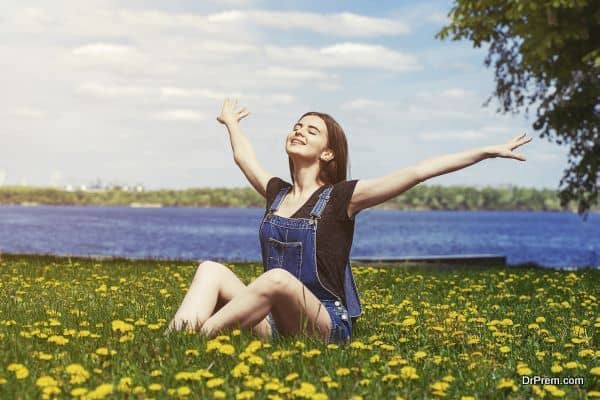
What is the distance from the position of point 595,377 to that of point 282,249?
2298 millimetres

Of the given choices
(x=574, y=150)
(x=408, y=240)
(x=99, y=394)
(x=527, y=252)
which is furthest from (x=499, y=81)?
(x=408, y=240)

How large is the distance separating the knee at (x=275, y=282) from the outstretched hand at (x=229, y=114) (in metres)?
2.14

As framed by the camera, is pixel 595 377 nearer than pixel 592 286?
Yes

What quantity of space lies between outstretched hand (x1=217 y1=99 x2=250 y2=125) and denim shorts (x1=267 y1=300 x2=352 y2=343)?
2092mm

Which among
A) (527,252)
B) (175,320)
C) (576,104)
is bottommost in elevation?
(527,252)

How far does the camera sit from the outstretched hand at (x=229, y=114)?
7031 mm

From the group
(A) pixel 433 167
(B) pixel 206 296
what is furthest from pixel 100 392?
(A) pixel 433 167

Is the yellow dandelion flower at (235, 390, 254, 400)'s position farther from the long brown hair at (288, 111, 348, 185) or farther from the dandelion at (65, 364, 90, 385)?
the long brown hair at (288, 111, 348, 185)

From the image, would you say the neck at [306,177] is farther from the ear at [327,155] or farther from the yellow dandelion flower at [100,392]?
the yellow dandelion flower at [100,392]

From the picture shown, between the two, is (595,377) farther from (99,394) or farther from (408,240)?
(408,240)

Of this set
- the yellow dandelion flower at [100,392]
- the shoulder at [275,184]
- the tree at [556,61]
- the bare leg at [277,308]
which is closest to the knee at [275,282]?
the bare leg at [277,308]

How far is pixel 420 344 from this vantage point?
6.01m

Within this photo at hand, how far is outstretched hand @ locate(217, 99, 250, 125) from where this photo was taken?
23.1ft

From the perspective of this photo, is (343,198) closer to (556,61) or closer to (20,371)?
(20,371)
